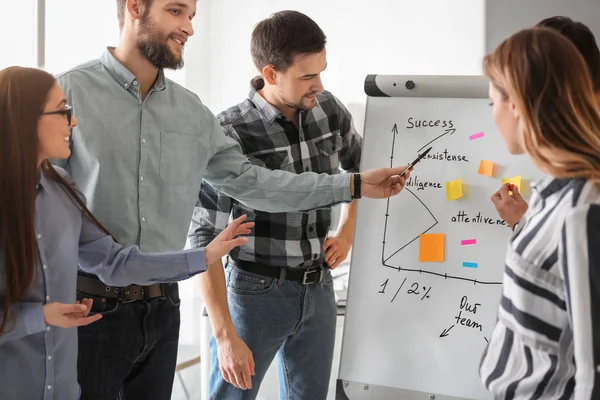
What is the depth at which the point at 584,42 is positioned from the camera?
1.54 metres

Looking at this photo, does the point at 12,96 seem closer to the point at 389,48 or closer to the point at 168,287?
the point at 168,287

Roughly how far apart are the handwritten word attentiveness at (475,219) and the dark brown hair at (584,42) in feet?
1.78

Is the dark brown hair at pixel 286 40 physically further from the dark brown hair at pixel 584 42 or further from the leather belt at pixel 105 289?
the leather belt at pixel 105 289

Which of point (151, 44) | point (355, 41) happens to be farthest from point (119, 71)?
point (355, 41)

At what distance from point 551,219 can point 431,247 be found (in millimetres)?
795

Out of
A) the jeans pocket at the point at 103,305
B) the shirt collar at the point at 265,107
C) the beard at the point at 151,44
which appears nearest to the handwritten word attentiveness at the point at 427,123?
the shirt collar at the point at 265,107

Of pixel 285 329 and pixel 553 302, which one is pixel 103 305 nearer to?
pixel 285 329

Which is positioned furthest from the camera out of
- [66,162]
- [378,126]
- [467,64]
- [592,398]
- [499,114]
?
[467,64]

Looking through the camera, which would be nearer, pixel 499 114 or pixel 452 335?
pixel 499 114

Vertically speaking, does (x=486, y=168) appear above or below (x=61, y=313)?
above

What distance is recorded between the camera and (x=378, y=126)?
2072 mm

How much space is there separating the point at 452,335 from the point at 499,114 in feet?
2.75

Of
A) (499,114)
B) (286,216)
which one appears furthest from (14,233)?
(499,114)

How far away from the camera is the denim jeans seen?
5.28 feet
